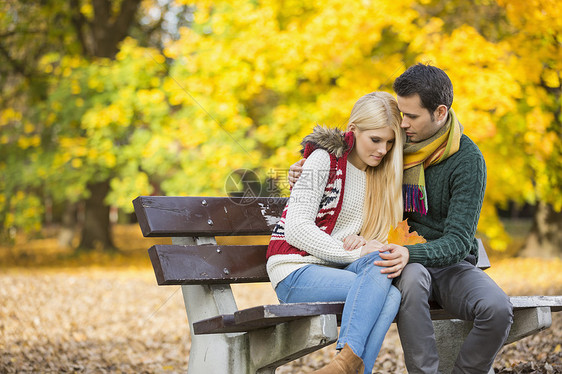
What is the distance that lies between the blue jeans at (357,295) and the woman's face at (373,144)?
49 cm

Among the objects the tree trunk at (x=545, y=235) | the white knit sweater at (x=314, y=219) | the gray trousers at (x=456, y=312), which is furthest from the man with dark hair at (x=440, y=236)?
the tree trunk at (x=545, y=235)

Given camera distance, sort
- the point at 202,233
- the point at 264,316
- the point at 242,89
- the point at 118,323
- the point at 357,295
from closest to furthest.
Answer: the point at 264,316, the point at 357,295, the point at 202,233, the point at 118,323, the point at 242,89

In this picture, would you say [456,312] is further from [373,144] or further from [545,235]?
[545,235]

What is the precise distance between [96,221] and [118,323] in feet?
24.2

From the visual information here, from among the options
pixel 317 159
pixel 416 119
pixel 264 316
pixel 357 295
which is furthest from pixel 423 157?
pixel 264 316

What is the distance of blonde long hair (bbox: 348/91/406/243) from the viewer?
289 centimetres

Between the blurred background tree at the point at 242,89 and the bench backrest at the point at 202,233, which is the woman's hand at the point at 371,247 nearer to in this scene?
the bench backrest at the point at 202,233

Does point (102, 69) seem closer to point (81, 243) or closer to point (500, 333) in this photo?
point (81, 243)

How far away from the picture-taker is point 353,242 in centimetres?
281

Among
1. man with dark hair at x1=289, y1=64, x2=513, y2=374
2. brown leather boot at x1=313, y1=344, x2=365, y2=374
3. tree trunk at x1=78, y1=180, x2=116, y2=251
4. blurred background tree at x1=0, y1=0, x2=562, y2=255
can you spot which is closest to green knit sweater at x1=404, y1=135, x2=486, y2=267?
A: man with dark hair at x1=289, y1=64, x2=513, y2=374

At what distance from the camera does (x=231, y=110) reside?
31.6ft

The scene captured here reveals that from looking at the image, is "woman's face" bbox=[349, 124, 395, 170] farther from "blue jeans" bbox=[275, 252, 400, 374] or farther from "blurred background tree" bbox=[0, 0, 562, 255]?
"blurred background tree" bbox=[0, 0, 562, 255]

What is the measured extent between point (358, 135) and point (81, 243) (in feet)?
39.1

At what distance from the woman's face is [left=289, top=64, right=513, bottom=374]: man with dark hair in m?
0.10
